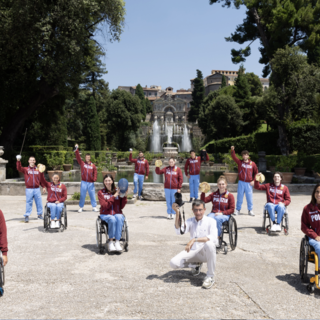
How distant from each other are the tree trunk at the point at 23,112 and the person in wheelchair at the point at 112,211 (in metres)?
13.9

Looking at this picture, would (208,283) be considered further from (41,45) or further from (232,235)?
(41,45)

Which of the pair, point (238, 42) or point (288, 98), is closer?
point (288, 98)

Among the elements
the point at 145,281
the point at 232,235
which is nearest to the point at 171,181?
the point at 232,235

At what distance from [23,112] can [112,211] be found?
50.6 feet

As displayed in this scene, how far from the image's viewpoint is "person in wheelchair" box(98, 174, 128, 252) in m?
5.61

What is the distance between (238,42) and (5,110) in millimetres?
18077

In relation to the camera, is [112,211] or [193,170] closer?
[112,211]

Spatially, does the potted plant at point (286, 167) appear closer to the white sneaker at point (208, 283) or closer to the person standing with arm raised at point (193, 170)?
the person standing with arm raised at point (193, 170)

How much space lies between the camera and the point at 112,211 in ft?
18.8

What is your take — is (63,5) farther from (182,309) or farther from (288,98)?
(182,309)

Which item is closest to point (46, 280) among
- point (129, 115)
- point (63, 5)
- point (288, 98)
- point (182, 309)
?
point (182, 309)

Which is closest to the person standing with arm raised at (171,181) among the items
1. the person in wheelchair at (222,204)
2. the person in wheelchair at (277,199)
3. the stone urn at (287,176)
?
the person in wheelchair at (277,199)

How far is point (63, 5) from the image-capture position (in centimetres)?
1608

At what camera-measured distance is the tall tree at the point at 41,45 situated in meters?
15.9
